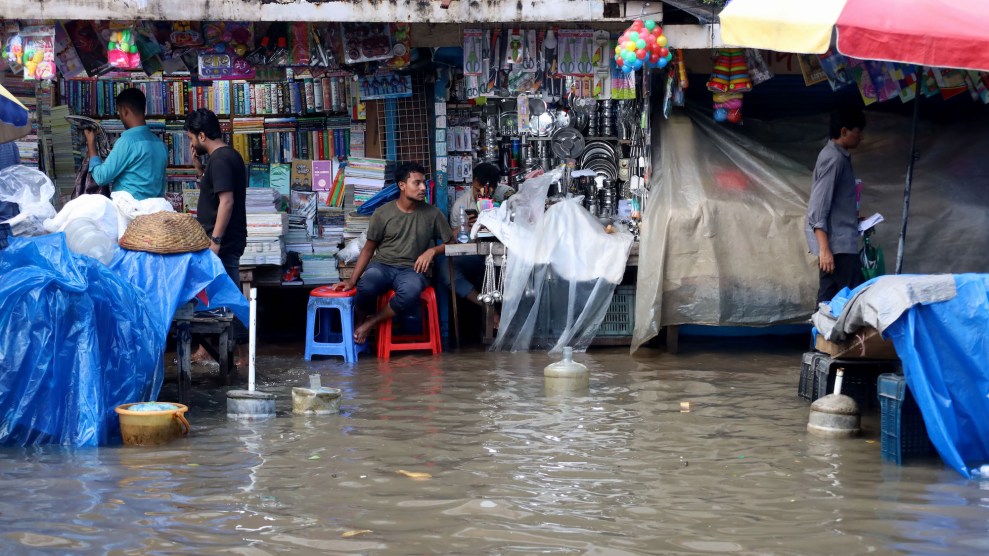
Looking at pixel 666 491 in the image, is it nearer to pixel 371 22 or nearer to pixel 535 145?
pixel 371 22

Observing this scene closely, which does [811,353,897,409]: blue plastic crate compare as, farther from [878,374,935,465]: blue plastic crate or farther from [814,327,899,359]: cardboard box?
[878,374,935,465]: blue plastic crate

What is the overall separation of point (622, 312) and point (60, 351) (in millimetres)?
4820

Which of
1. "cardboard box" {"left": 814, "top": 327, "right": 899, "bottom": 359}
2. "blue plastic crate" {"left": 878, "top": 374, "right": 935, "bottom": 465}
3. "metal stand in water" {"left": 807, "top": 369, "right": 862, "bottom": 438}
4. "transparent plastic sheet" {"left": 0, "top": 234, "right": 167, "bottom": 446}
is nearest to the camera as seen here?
"blue plastic crate" {"left": 878, "top": 374, "right": 935, "bottom": 465}

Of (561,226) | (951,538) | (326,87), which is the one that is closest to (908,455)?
(951,538)

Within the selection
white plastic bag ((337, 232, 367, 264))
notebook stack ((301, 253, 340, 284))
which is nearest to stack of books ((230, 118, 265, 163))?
notebook stack ((301, 253, 340, 284))

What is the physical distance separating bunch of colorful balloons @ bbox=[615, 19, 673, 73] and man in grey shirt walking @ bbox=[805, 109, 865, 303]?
1484 millimetres

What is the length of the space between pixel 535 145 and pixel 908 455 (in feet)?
17.7

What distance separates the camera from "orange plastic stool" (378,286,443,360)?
350 inches

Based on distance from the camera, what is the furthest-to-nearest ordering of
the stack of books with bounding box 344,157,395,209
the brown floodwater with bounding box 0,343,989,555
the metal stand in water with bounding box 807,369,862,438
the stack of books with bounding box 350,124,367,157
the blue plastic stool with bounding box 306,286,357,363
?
the stack of books with bounding box 350,124,367,157 → the stack of books with bounding box 344,157,395,209 → the blue plastic stool with bounding box 306,286,357,363 → the metal stand in water with bounding box 807,369,862,438 → the brown floodwater with bounding box 0,343,989,555

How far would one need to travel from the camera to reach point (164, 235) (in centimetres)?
675

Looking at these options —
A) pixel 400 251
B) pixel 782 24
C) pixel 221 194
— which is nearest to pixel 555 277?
pixel 400 251

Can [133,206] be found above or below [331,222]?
above

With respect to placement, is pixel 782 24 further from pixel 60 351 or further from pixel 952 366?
pixel 60 351

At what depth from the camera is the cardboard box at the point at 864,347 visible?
5.68m
